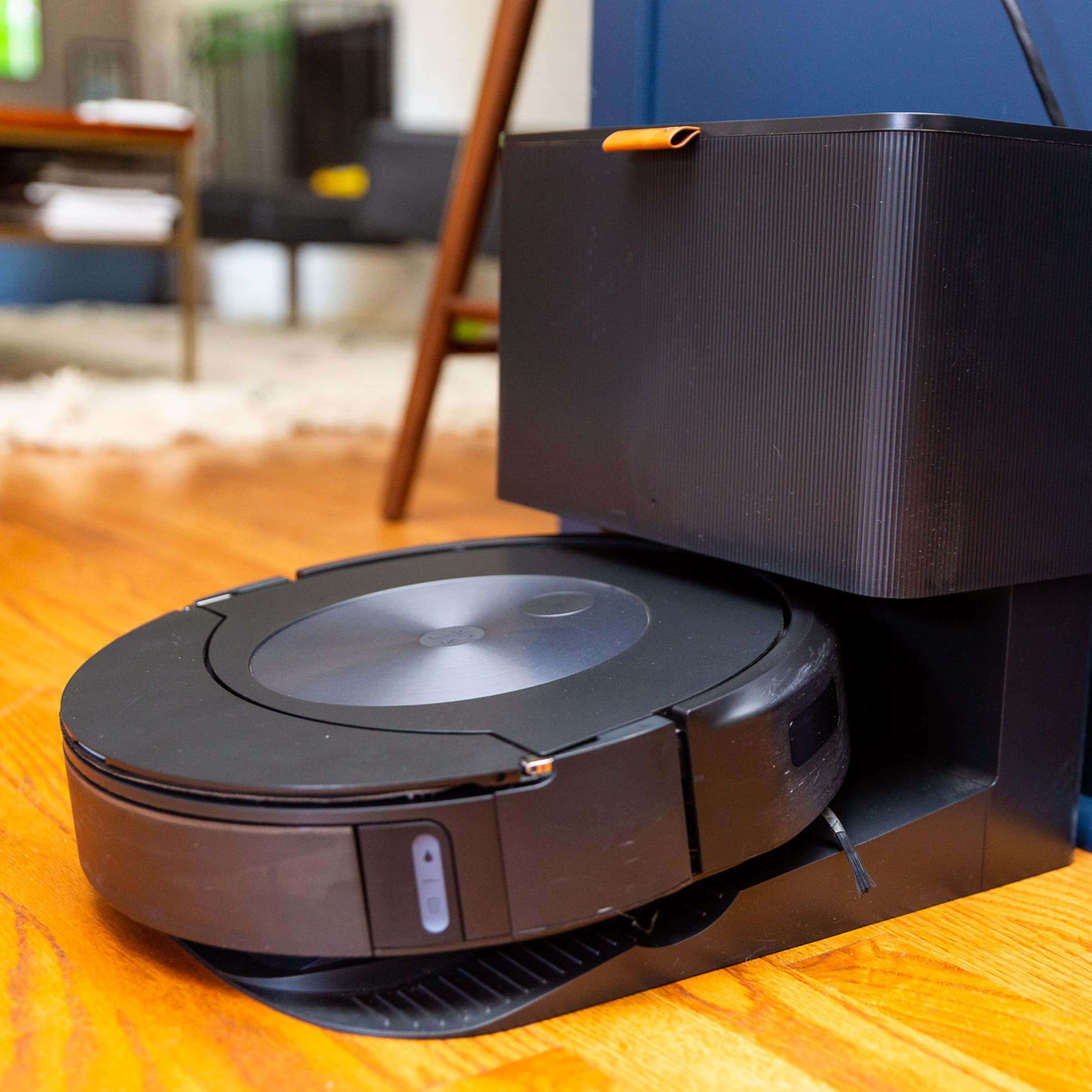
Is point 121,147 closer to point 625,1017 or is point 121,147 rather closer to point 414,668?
point 414,668

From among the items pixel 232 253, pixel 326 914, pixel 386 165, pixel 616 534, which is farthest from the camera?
pixel 232 253

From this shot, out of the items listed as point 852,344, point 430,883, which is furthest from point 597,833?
point 852,344

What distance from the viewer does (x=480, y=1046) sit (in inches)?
21.6

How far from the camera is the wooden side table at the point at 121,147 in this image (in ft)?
9.12

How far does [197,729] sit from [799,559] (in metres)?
0.32

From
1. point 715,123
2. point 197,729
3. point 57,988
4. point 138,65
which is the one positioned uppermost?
point 138,65

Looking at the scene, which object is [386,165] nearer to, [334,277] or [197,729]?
[334,277]

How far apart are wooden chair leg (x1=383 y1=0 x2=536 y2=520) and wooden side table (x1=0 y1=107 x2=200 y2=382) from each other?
1391 millimetres

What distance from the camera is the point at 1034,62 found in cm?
72

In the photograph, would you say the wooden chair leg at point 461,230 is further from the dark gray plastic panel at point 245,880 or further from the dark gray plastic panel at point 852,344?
the dark gray plastic panel at point 245,880

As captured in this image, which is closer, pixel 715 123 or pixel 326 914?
pixel 326 914

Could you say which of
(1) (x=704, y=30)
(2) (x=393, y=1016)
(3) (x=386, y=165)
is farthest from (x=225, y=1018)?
(3) (x=386, y=165)

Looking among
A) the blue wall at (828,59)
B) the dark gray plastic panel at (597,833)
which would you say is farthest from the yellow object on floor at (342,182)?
the dark gray plastic panel at (597,833)

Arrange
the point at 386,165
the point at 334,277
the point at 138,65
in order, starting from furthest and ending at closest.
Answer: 1. the point at 138,65
2. the point at 334,277
3. the point at 386,165
